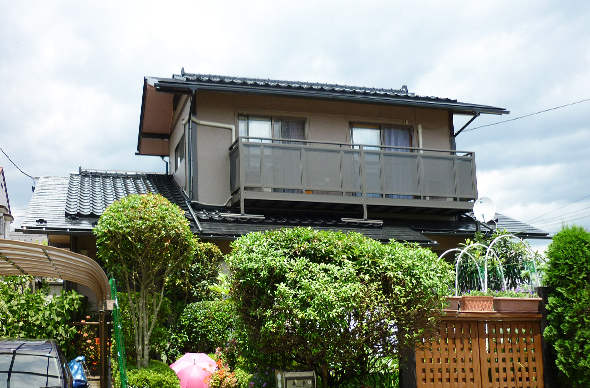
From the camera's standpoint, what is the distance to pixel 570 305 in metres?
8.24

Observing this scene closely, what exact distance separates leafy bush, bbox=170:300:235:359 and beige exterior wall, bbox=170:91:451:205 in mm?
3987

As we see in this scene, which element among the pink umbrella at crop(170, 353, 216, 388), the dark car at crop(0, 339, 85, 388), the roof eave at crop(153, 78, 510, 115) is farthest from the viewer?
the roof eave at crop(153, 78, 510, 115)

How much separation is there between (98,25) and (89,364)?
7.50 meters

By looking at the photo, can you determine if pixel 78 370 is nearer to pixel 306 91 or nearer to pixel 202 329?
pixel 202 329

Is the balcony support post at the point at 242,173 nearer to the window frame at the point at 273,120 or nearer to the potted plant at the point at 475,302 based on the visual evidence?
the window frame at the point at 273,120

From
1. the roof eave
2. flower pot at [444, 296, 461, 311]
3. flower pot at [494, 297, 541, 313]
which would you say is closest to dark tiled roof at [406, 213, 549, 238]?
the roof eave

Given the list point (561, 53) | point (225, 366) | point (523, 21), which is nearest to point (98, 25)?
point (225, 366)

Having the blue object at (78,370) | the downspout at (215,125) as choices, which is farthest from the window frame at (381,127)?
the blue object at (78,370)

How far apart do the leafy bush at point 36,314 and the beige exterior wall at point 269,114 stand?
15.2 ft

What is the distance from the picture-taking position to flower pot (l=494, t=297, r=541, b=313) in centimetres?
843

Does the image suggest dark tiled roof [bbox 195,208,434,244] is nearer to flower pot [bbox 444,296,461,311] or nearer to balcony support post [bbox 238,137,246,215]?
balcony support post [bbox 238,137,246,215]

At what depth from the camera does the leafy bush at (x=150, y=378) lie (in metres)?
8.57

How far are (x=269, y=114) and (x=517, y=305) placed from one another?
850 cm

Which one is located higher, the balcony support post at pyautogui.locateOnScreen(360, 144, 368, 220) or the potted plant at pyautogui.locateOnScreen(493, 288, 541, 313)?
the balcony support post at pyautogui.locateOnScreen(360, 144, 368, 220)
